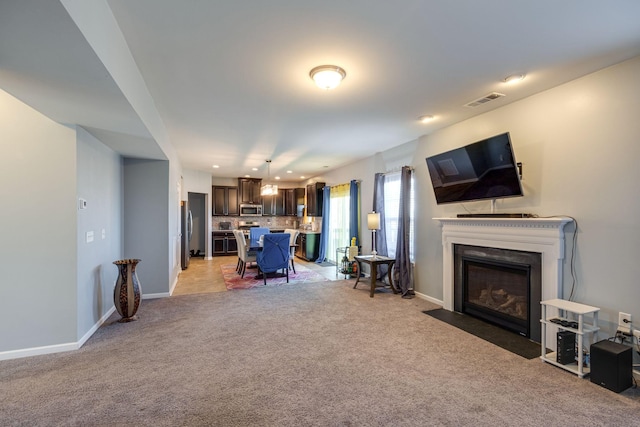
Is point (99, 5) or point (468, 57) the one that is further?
point (468, 57)

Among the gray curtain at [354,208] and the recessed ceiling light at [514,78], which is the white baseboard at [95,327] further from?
the recessed ceiling light at [514,78]

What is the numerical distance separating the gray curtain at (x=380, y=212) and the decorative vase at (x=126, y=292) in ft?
13.0

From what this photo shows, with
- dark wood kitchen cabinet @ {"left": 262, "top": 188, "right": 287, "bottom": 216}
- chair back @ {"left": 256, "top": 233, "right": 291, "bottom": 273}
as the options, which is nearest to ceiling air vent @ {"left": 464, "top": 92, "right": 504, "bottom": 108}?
chair back @ {"left": 256, "top": 233, "right": 291, "bottom": 273}

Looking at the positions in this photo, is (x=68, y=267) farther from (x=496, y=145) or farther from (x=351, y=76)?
(x=496, y=145)

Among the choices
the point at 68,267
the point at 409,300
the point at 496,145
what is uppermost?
the point at 496,145

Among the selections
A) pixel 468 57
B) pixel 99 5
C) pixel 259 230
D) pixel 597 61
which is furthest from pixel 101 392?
pixel 259 230

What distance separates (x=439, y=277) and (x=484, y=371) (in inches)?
79.1

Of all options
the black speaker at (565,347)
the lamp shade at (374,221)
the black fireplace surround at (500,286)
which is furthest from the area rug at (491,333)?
the lamp shade at (374,221)

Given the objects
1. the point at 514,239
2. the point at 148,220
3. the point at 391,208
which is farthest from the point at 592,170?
the point at 148,220

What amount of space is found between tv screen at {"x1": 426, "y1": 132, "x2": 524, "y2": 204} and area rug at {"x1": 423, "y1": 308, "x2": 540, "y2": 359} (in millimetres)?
1511

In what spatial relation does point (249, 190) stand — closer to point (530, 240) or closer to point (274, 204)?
point (274, 204)

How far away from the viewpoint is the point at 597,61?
2.46m

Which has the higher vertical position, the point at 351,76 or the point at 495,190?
the point at 351,76

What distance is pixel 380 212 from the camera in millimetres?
5578
